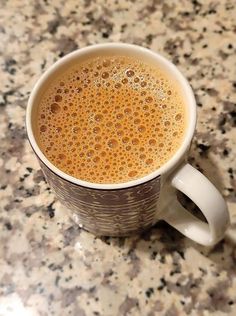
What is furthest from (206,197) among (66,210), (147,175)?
(66,210)

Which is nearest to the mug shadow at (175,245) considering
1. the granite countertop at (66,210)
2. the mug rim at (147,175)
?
the granite countertop at (66,210)

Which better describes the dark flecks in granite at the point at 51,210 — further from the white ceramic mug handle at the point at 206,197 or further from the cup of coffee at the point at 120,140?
the white ceramic mug handle at the point at 206,197

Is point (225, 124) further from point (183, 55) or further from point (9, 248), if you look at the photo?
point (9, 248)

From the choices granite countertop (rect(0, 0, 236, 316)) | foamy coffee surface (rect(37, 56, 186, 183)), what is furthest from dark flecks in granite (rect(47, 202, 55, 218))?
foamy coffee surface (rect(37, 56, 186, 183))

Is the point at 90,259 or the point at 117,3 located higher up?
the point at 117,3

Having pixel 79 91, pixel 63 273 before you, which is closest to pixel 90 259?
pixel 63 273

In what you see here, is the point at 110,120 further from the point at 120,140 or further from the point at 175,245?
the point at 175,245

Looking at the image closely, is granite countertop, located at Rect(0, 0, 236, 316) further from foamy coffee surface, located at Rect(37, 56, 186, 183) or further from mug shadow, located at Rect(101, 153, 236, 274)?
foamy coffee surface, located at Rect(37, 56, 186, 183)
